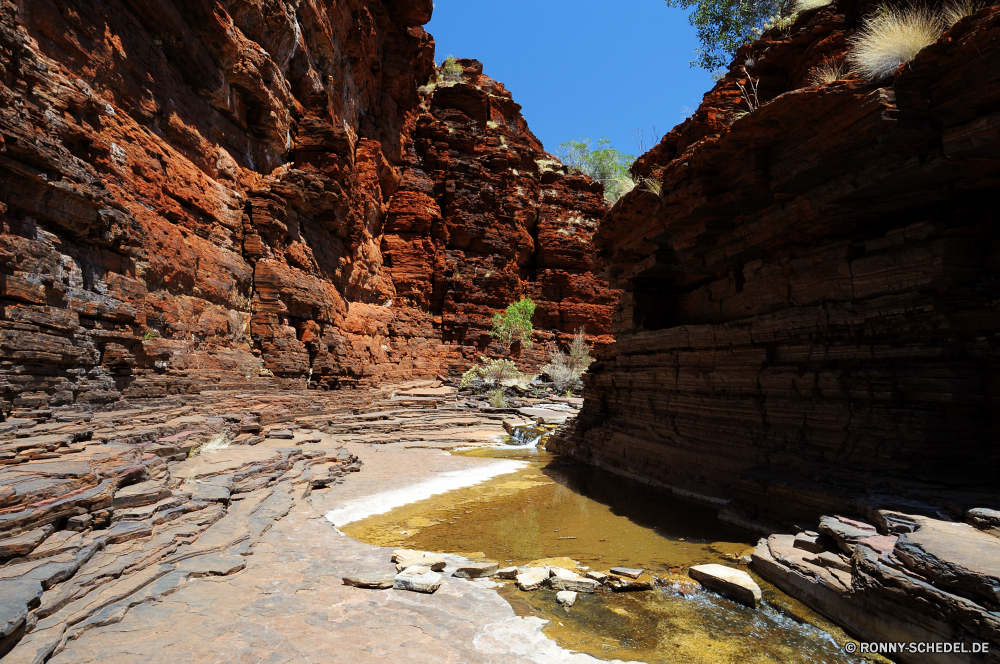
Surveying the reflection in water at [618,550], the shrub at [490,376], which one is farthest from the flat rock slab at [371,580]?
the shrub at [490,376]

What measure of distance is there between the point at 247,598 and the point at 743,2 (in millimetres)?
20606

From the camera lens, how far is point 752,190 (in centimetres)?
745

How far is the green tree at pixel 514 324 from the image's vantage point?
3384 cm

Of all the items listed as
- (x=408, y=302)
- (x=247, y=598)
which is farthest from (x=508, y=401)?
(x=247, y=598)

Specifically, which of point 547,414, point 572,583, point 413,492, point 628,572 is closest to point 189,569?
point 572,583

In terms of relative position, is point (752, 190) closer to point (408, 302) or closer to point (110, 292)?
point (110, 292)

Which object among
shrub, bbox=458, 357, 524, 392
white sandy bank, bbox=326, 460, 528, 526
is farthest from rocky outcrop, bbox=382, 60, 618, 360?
white sandy bank, bbox=326, 460, 528, 526

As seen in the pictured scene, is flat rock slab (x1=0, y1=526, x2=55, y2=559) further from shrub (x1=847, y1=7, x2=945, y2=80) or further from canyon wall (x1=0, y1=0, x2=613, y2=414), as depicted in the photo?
shrub (x1=847, y1=7, x2=945, y2=80)

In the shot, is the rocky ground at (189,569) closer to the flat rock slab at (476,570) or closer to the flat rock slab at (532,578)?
the flat rock slab at (476,570)

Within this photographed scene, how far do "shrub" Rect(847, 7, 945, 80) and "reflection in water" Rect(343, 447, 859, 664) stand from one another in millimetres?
6072

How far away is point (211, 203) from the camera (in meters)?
14.0

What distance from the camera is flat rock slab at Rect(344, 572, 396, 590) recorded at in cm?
427

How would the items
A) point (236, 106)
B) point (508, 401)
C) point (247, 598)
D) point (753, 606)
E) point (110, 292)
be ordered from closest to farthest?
1. point (247, 598)
2. point (753, 606)
3. point (110, 292)
4. point (236, 106)
5. point (508, 401)

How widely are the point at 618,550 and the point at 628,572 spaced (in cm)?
100
